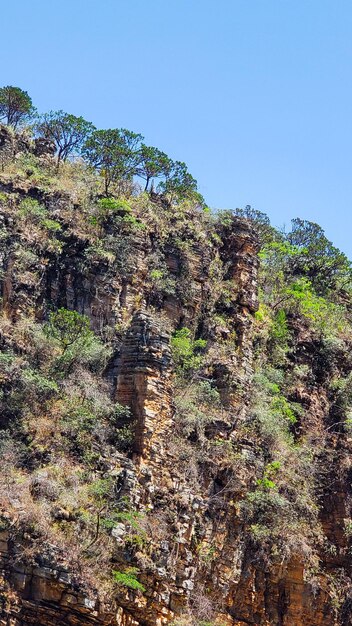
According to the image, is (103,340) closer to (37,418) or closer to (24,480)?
(37,418)

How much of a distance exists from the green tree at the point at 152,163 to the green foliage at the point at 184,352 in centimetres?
592

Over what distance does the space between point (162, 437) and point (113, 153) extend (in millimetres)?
10613

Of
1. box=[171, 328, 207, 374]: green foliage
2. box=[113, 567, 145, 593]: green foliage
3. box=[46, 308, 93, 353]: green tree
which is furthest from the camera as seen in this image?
box=[171, 328, 207, 374]: green foliage

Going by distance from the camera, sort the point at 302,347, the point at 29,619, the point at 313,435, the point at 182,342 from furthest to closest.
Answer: the point at 302,347 → the point at 313,435 → the point at 182,342 → the point at 29,619

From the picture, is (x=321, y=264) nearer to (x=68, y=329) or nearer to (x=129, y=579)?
(x=68, y=329)

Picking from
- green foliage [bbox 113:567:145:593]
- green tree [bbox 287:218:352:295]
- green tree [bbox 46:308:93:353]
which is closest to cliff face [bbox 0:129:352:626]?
green foliage [bbox 113:567:145:593]

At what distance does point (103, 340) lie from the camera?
1102 inches

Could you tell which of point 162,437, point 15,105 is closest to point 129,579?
point 162,437

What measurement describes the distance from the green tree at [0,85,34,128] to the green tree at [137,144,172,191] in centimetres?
409

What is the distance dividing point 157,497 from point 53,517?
3430 mm

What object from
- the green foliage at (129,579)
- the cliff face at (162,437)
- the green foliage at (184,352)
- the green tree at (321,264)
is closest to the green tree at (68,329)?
the cliff face at (162,437)

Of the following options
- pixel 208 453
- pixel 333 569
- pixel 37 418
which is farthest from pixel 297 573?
pixel 37 418

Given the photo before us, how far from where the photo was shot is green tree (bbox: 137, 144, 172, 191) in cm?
3312

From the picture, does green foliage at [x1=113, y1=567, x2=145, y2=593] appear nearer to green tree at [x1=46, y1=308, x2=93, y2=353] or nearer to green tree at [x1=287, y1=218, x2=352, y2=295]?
green tree at [x1=46, y1=308, x2=93, y2=353]
